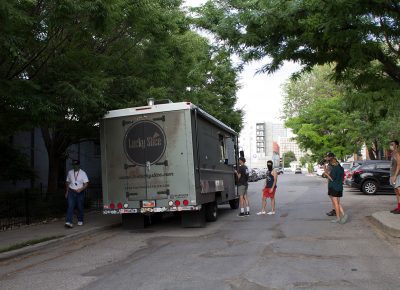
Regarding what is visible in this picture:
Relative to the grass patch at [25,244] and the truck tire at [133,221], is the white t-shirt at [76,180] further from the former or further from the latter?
the grass patch at [25,244]

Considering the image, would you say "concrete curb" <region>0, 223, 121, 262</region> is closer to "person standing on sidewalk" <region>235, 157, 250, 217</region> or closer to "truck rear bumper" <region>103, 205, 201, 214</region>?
"truck rear bumper" <region>103, 205, 201, 214</region>

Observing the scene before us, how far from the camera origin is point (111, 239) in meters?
10.6

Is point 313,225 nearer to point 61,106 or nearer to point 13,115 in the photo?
point 61,106

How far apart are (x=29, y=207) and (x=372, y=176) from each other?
51.4ft

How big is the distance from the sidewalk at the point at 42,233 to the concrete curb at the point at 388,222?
7.00m

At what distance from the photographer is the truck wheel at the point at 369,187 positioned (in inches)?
865

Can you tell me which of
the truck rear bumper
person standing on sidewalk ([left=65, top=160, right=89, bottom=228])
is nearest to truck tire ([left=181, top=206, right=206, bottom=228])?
the truck rear bumper

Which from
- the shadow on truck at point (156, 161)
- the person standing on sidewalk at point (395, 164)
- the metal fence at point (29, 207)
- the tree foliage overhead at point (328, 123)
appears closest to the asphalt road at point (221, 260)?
the shadow on truck at point (156, 161)

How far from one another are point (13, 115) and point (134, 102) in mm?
3590

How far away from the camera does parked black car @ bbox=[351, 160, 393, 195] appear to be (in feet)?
70.9

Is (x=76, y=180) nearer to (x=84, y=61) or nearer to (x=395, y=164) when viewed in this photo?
(x=84, y=61)

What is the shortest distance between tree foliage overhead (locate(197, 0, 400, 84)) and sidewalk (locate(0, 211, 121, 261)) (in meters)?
5.87

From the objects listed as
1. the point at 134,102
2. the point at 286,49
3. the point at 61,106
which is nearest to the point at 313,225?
the point at 286,49

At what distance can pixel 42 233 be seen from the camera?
11148 millimetres
